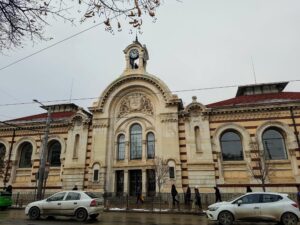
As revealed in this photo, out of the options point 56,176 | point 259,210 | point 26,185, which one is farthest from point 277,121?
point 26,185

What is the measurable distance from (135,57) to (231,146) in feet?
52.4

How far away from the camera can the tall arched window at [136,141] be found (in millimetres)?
28688

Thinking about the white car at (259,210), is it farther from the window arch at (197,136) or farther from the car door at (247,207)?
the window arch at (197,136)

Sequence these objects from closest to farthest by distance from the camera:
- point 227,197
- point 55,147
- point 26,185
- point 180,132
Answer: point 227,197 < point 180,132 < point 26,185 < point 55,147

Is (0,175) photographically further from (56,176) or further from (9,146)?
(56,176)

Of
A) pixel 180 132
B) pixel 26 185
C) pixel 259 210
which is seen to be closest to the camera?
pixel 259 210

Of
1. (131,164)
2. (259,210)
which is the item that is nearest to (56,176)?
(131,164)

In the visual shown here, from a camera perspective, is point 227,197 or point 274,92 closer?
point 227,197

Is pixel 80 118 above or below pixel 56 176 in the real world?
above

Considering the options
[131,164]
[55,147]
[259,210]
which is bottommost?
[259,210]

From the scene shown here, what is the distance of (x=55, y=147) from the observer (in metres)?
31.8

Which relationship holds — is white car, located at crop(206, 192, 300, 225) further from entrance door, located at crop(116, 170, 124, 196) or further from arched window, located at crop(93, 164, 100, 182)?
arched window, located at crop(93, 164, 100, 182)

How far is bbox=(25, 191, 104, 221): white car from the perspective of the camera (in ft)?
45.7

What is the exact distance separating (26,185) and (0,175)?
3.23 m
